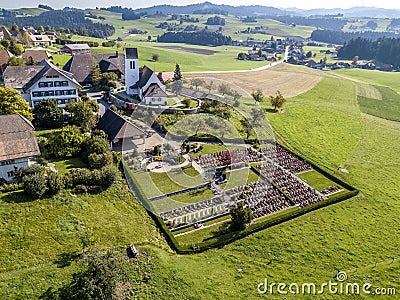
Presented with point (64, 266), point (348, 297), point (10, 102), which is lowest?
point (348, 297)

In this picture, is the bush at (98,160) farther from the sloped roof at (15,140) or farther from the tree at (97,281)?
the tree at (97,281)

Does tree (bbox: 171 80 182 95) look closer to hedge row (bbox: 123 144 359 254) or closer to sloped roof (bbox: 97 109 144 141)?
sloped roof (bbox: 97 109 144 141)

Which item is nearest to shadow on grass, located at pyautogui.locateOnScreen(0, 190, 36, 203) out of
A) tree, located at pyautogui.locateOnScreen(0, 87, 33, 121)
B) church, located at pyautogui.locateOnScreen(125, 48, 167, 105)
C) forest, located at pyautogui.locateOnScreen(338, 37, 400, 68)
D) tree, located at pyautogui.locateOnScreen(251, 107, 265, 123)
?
tree, located at pyautogui.locateOnScreen(0, 87, 33, 121)

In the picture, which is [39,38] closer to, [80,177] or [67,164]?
[67,164]

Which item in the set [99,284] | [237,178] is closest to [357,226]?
[237,178]

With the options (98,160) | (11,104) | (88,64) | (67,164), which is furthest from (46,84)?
(98,160)

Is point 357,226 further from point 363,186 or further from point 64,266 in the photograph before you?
point 64,266
